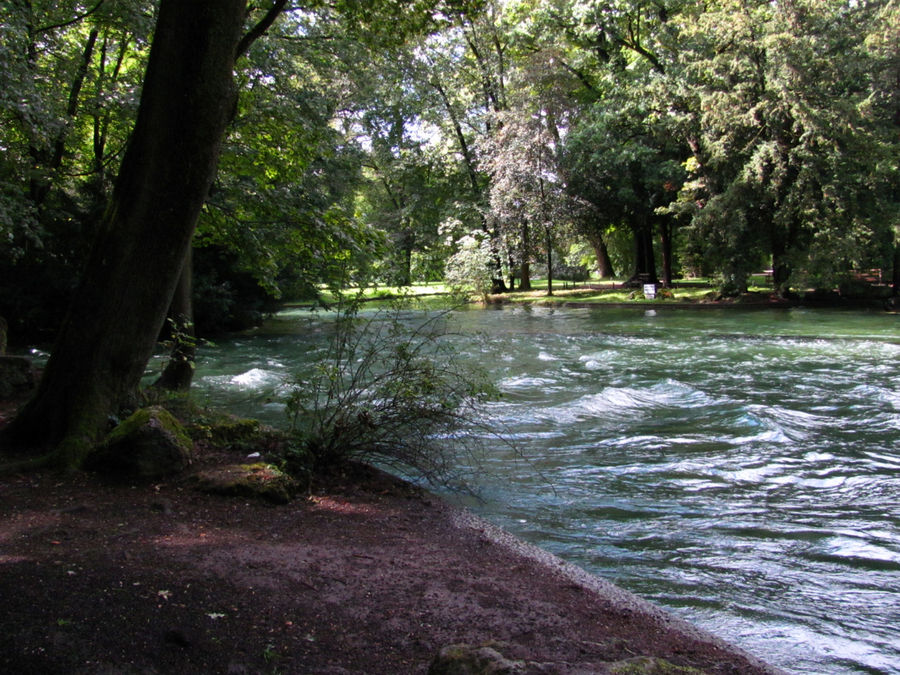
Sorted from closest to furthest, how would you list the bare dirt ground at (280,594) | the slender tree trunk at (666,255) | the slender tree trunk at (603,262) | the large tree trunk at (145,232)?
the bare dirt ground at (280,594)
the large tree trunk at (145,232)
the slender tree trunk at (666,255)
the slender tree trunk at (603,262)

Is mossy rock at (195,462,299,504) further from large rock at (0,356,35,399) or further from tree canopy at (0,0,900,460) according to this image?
large rock at (0,356,35,399)

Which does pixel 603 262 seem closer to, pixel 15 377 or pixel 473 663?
pixel 15 377

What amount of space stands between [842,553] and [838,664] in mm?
1767

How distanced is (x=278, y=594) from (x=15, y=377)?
6451 mm

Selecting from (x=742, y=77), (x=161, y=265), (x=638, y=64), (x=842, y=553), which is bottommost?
(x=842, y=553)

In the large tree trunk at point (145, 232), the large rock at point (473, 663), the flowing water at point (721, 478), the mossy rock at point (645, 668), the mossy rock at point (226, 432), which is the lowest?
the flowing water at point (721, 478)

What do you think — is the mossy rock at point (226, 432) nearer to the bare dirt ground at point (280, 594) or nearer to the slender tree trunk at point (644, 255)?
the bare dirt ground at point (280, 594)

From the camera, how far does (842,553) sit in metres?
5.10

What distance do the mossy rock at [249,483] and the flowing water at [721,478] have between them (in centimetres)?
134

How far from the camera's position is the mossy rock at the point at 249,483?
501cm

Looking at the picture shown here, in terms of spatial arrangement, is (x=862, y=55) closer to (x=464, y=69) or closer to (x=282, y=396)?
(x=464, y=69)

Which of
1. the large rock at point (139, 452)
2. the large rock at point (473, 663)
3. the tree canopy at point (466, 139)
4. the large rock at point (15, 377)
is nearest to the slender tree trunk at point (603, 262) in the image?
the tree canopy at point (466, 139)

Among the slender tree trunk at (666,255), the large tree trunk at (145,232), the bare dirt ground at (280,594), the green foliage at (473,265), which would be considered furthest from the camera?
the green foliage at (473,265)

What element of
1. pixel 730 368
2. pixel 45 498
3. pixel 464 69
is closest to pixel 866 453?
pixel 730 368
